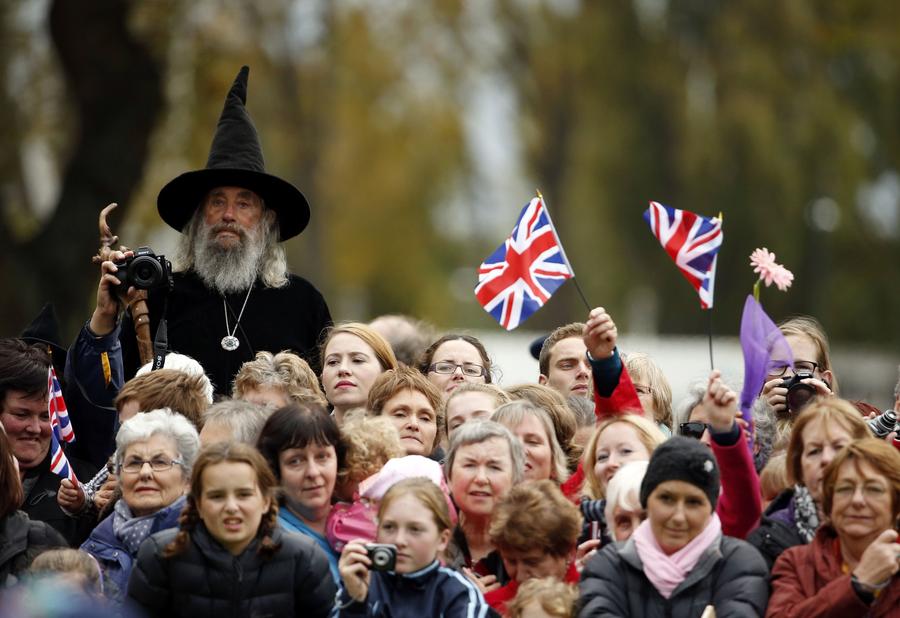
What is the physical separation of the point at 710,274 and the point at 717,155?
1931 cm

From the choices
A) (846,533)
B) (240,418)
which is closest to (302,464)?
(240,418)

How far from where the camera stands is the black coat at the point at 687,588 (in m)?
6.52

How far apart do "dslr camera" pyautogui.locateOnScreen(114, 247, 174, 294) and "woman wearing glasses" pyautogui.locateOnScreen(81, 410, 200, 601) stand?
4.37ft

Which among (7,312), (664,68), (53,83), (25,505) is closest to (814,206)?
(664,68)

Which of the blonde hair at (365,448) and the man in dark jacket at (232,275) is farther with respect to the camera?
the man in dark jacket at (232,275)

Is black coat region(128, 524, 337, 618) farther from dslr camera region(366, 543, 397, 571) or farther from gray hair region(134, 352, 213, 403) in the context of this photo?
gray hair region(134, 352, 213, 403)

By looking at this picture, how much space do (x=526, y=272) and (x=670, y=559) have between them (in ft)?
9.67

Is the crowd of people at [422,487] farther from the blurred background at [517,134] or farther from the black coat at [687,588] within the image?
the blurred background at [517,134]

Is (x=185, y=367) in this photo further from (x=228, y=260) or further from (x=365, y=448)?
(x=365, y=448)

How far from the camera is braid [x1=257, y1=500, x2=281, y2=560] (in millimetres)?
6586

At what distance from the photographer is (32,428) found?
26.8ft

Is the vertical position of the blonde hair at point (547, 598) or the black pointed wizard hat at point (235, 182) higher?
the black pointed wizard hat at point (235, 182)

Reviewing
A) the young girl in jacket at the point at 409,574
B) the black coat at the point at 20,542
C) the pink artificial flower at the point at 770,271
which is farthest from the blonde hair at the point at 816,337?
the black coat at the point at 20,542

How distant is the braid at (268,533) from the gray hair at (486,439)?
1025mm
